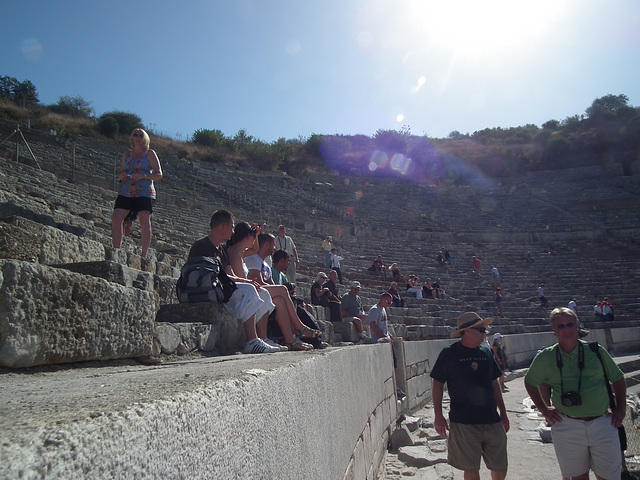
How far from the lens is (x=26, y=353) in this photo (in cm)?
180

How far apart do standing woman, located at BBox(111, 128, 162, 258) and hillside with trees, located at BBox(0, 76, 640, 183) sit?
1352 inches

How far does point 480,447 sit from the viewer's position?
3.92 metres

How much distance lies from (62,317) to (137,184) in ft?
9.87

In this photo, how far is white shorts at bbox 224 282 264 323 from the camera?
3820mm

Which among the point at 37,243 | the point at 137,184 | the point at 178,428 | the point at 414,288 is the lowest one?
the point at 178,428

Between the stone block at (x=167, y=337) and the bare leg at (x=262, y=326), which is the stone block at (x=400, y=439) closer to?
the bare leg at (x=262, y=326)

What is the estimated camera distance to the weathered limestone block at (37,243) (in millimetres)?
2447

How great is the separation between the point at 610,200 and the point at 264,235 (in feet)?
117

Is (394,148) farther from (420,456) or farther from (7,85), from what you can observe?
(420,456)

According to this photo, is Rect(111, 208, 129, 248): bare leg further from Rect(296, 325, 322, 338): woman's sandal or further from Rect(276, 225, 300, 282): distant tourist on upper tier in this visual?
Rect(276, 225, 300, 282): distant tourist on upper tier

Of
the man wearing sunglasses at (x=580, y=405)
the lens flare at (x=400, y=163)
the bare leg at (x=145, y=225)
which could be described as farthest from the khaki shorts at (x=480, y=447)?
the lens flare at (x=400, y=163)

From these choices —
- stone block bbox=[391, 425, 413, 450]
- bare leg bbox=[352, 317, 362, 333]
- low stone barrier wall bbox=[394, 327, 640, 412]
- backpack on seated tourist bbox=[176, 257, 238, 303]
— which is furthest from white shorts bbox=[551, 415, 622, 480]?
bare leg bbox=[352, 317, 362, 333]

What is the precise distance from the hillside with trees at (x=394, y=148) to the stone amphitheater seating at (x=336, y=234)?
7.16 metres

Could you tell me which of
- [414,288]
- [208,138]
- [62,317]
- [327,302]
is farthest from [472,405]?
[208,138]
